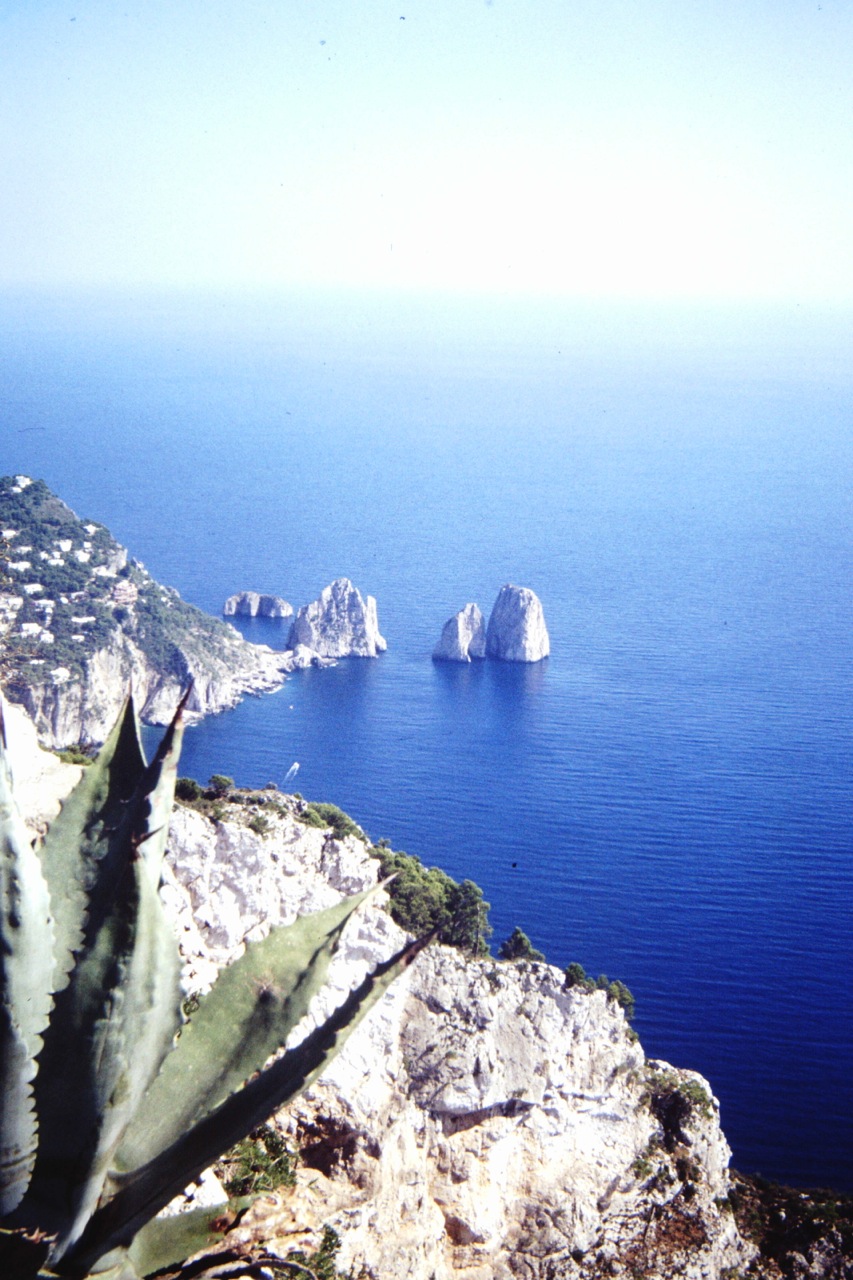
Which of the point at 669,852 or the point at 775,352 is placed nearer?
the point at 669,852

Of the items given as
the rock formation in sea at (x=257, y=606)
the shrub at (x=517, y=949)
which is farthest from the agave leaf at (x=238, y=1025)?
the rock formation in sea at (x=257, y=606)

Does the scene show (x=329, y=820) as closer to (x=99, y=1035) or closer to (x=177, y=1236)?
(x=177, y=1236)

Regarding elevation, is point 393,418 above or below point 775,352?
below

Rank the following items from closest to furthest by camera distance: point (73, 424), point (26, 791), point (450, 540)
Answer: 1. point (26, 791)
2. point (450, 540)
3. point (73, 424)

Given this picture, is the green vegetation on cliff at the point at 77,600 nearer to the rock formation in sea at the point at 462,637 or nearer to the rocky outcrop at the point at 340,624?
the rocky outcrop at the point at 340,624

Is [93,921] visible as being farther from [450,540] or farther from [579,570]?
[450,540]

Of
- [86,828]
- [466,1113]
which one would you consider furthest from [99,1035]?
[466,1113]

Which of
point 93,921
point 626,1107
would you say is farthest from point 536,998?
point 93,921
